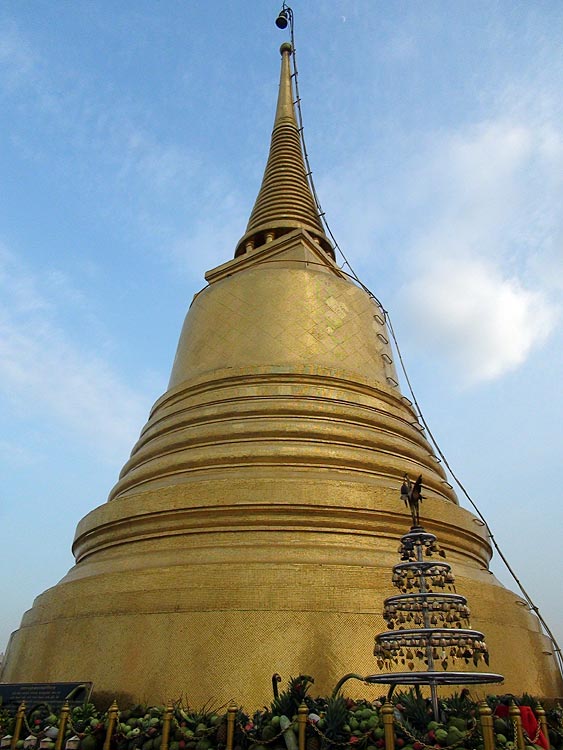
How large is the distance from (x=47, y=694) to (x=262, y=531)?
2534mm

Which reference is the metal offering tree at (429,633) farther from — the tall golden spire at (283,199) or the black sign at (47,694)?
the tall golden spire at (283,199)

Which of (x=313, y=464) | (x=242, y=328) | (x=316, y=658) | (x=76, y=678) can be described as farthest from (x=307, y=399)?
(x=76, y=678)

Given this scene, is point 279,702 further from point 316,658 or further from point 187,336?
point 187,336

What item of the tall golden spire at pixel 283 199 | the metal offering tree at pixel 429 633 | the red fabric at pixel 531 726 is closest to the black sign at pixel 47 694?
the metal offering tree at pixel 429 633

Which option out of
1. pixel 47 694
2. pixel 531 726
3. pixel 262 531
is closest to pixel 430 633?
pixel 531 726

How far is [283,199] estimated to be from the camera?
14.2m

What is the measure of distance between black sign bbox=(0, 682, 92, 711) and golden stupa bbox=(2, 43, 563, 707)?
0.15m

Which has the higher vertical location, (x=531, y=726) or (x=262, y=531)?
(x=262, y=531)

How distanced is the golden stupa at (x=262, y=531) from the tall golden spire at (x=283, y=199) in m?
3.12

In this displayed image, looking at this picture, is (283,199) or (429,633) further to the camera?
(283,199)

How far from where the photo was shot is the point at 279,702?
13.8 ft

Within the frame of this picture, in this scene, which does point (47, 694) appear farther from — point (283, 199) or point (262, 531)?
point (283, 199)

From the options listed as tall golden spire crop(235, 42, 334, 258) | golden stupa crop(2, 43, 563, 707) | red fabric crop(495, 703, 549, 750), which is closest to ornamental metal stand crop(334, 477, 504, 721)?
red fabric crop(495, 703, 549, 750)

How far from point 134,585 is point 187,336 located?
18.7 feet
